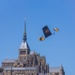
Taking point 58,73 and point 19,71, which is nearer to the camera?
point 19,71

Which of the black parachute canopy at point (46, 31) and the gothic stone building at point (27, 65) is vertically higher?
the gothic stone building at point (27, 65)

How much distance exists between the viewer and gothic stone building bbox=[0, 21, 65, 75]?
447 feet

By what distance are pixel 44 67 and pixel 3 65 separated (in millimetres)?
17454

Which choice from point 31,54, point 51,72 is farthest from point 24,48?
point 51,72

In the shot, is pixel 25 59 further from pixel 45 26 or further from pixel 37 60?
pixel 45 26

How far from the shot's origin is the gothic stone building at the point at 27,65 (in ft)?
447

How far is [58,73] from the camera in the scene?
Result: 152750 mm

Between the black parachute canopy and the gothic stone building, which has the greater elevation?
the gothic stone building

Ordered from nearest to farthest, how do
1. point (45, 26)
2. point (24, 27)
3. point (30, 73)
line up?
point (45, 26), point (30, 73), point (24, 27)

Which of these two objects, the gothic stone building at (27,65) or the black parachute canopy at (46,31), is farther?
the gothic stone building at (27,65)

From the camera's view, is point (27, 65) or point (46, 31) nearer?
point (46, 31)

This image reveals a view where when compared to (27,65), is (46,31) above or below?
below

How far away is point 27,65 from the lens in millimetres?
144000

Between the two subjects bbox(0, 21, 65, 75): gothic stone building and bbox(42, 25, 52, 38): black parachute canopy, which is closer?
bbox(42, 25, 52, 38): black parachute canopy
